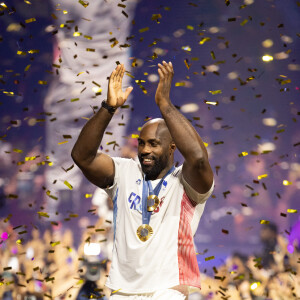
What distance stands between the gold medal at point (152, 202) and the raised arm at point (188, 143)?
0.86 ft

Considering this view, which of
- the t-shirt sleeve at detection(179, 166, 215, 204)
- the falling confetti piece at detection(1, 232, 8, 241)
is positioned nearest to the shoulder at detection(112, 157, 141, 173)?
the t-shirt sleeve at detection(179, 166, 215, 204)

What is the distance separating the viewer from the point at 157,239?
3471mm

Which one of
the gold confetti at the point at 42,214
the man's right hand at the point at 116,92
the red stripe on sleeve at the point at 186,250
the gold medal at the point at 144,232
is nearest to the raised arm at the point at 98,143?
the man's right hand at the point at 116,92

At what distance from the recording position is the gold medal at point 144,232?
3.48m

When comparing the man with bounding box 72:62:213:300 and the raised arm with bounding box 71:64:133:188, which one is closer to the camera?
the man with bounding box 72:62:213:300

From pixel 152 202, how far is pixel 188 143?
500 mm

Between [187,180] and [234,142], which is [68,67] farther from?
[187,180]

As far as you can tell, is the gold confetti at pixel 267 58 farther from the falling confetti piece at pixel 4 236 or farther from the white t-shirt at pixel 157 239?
the falling confetti piece at pixel 4 236

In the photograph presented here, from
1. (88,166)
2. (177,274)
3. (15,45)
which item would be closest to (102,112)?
(88,166)

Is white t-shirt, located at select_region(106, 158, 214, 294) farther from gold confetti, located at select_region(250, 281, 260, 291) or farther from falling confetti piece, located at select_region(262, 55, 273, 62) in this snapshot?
falling confetti piece, located at select_region(262, 55, 273, 62)

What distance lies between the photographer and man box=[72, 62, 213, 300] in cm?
341

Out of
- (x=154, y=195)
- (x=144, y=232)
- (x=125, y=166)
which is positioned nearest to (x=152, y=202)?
(x=154, y=195)

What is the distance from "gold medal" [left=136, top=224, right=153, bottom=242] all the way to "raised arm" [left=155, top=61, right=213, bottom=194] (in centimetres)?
42

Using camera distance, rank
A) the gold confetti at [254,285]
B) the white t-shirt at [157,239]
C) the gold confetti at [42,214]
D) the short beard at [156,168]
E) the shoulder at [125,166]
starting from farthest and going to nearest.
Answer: the gold confetti at [42,214] < the gold confetti at [254,285] < the shoulder at [125,166] < the short beard at [156,168] < the white t-shirt at [157,239]
